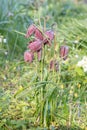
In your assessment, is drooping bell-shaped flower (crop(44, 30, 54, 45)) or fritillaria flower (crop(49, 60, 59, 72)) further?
fritillaria flower (crop(49, 60, 59, 72))

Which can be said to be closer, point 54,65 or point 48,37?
point 48,37

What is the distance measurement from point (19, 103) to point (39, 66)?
32 cm

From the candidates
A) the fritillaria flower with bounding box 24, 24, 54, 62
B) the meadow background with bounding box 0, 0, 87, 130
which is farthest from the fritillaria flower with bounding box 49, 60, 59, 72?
the fritillaria flower with bounding box 24, 24, 54, 62

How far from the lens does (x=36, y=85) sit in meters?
2.61

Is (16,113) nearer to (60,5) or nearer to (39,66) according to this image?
(39,66)

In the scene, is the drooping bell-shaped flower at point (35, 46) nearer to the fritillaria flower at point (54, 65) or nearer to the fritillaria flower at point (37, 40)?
the fritillaria flower at point (37, 40)

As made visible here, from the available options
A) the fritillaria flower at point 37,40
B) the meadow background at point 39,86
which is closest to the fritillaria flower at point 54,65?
the meadow background at point 39,86

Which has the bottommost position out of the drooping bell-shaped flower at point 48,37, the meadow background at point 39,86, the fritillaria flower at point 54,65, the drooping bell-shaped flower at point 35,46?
the meadow background at point 39,86

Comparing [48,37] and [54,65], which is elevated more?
[48,37]

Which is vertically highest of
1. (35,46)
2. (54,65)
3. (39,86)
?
(35,46)

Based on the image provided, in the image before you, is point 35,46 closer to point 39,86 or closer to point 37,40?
point 37,40

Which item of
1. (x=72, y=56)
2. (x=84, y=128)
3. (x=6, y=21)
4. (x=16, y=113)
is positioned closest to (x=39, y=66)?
(x=16, y=113)

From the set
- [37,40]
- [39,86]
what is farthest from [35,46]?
[39,86]

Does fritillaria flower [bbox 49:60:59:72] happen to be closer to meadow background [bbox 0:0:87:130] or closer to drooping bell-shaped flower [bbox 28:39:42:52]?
meadow background [bbox 0:0:87:130]
